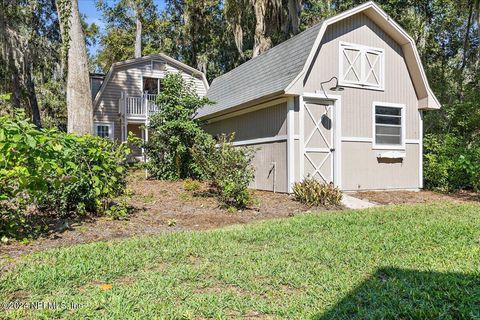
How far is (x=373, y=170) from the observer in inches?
431

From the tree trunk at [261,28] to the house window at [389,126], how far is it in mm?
8601

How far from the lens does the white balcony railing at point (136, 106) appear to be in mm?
17797

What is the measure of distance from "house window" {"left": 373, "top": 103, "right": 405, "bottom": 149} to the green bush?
767 centimetres

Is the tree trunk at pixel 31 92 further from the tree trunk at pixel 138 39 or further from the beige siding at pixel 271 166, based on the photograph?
the beige siding at pixel 271 166

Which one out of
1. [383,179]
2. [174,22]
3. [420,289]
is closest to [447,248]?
[420,289]

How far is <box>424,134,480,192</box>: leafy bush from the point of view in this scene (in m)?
11.4

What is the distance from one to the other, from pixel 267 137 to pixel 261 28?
9385 mm

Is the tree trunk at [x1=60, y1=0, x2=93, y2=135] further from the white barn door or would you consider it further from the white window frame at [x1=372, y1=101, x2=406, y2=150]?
the white window frame at [x1=372, y1=101, x2=406, y2=150]

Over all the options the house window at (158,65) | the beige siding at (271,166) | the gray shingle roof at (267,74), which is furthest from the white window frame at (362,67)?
the house window at (158,65)

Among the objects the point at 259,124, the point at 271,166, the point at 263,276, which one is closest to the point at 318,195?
the point at 271,166

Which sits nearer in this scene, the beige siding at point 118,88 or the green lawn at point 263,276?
the green lawn at point 263,276

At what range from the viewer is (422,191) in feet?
37.8

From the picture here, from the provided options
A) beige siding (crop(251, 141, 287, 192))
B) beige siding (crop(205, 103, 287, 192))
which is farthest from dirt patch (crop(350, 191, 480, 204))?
beige siding (crop(205, 103, 287, 192))

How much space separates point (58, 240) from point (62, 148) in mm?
1320
